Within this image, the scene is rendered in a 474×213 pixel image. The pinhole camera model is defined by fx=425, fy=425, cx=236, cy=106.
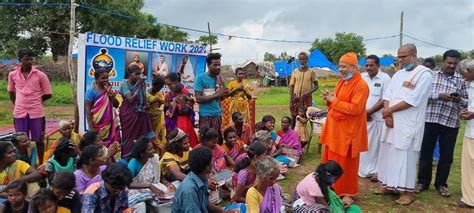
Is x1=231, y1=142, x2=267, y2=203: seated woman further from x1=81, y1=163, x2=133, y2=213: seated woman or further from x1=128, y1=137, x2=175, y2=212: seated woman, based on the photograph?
x1=81, y1=163, x2=133, y2=213: seated woman

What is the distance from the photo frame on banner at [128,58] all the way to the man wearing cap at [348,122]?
11.9 ft

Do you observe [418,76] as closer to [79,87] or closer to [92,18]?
[79,87]

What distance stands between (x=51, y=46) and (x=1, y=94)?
6.80 m

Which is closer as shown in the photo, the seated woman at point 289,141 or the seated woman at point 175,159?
the seated woman at point 175,159

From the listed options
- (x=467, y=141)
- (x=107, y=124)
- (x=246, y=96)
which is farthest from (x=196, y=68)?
(x=467, y=141)

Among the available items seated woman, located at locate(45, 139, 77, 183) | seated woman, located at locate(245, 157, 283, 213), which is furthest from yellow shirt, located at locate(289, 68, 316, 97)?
seated woman, located at locate(45, 139, 77, 183)

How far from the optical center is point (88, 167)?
3801mm

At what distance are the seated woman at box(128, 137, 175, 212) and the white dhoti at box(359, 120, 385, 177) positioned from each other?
3252mm

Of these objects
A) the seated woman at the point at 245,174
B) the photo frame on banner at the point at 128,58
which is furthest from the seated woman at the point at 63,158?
the photo frame on banner at the point at 128,58

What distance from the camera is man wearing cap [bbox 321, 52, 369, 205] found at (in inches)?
191

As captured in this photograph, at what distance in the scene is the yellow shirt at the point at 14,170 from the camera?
3916mm

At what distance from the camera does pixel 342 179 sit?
5.06 metres

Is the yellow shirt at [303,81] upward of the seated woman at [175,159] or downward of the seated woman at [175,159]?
upward

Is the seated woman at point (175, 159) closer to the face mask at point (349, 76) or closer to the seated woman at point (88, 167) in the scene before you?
the seated woman at point (88, 167)
